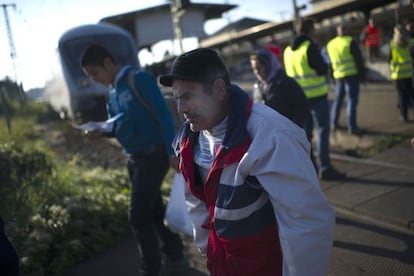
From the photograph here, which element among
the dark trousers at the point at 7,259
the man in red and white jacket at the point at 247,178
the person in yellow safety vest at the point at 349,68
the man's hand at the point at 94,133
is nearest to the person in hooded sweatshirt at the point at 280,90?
the man's hand at the point at 94,133

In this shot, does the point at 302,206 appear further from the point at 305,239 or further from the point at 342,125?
the point at 342,125

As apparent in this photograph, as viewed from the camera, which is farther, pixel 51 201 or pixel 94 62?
pixel 51 201

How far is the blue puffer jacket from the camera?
11.2ft

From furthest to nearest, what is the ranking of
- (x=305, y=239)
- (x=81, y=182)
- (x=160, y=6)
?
(x=160, y=6) < (x=81, y=182) < (x=305, y=239)

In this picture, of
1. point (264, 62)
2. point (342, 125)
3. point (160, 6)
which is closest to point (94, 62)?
point (264, 62)

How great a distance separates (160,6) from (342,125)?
867 inches

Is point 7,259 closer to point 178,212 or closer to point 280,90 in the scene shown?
point 178,212

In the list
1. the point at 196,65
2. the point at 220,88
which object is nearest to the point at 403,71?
the point at 220,88

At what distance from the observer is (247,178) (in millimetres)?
1875

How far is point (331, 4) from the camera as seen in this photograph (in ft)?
52.1

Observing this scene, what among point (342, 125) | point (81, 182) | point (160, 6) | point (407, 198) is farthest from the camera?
point (160, 6)

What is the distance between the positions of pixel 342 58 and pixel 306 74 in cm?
213

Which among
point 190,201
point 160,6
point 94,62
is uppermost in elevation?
point 160,6

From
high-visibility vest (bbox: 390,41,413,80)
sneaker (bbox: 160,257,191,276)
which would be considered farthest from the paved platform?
high-visibility vest (bbox: 390,41,413,80)
